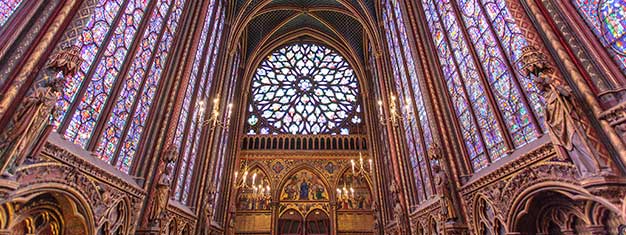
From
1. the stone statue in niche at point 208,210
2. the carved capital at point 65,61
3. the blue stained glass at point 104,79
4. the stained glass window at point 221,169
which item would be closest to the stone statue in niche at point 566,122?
the carved capital at point 65,61

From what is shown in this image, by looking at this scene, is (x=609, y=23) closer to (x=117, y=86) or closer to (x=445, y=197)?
A: (x=445, y=197)

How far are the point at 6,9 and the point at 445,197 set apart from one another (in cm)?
1058

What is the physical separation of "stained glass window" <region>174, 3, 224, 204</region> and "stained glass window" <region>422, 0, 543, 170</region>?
914cm

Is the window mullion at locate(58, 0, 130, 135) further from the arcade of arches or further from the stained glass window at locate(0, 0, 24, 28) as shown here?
the stained glass window at locate(0, 0, 24, 28)

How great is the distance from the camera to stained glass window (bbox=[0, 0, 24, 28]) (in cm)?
477

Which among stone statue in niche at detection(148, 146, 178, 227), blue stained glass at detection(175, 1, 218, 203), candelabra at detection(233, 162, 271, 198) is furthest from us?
candelabra at detection(233, 162, 271, 198)

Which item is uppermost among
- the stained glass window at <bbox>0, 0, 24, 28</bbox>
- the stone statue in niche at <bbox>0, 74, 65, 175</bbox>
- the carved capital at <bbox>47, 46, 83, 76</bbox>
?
the stained glass window at <bbox>0, 0, 24, 28</bbox>

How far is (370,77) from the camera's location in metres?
22.0

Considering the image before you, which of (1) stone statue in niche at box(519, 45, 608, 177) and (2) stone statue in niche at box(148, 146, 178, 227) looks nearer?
(1) stone statue in niche at box(519, 45, 608, 177)

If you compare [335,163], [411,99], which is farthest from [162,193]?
[335,163]

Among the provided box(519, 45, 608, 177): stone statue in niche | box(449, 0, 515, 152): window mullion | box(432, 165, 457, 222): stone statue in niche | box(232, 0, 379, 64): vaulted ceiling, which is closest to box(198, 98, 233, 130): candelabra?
box(232, 0, 379, 64): vaulted ceiling

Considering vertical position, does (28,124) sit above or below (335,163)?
below

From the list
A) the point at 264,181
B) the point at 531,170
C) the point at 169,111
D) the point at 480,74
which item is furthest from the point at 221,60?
the point at 531,170

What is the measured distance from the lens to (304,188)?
20047mm
